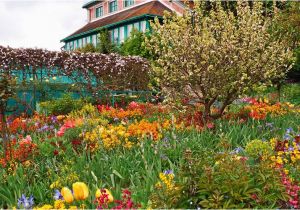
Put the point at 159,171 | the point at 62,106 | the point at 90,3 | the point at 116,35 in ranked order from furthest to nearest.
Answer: the point at 90,3 → the point at 116,35 → the point at 62,106 → the point at 159,171

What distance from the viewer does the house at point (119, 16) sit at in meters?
30.8

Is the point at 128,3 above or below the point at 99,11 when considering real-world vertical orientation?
below

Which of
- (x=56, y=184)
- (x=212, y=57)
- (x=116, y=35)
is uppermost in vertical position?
(x=116, y=35)

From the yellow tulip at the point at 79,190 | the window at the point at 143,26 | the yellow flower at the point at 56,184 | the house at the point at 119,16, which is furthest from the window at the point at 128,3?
the yellow tulip at the point at 79,190

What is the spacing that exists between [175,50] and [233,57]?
1048 mm

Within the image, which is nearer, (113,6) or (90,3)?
(113,6)

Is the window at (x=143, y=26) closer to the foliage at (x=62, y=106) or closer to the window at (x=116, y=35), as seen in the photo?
the window at (x=116, y=35)

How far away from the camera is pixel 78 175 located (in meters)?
4.70

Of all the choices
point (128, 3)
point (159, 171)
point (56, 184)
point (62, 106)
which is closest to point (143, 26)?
point (128, 3)

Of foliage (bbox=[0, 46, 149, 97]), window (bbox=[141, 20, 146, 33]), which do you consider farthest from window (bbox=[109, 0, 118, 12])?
foliage (bbox=[0, 46, 149, 97])

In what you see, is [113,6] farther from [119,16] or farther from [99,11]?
[119,16]

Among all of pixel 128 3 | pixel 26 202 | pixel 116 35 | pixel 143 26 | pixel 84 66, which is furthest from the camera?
pixel 128 3

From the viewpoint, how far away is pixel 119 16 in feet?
117

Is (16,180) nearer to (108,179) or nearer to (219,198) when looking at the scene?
(108,179)
